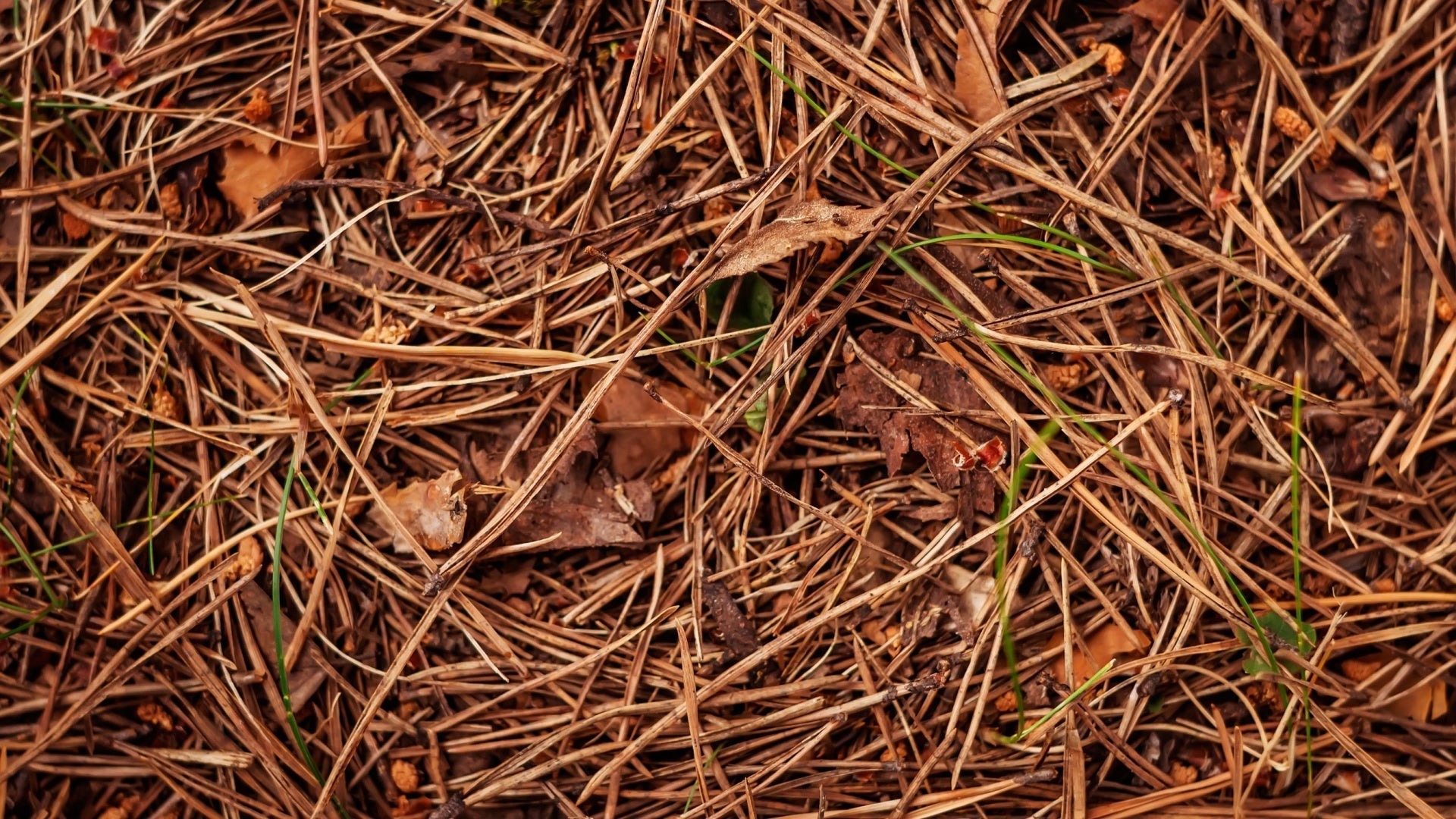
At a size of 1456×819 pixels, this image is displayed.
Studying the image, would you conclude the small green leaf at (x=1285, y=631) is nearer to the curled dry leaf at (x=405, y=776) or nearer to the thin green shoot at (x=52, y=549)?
the curled dry leaf at (x=405, y=776)

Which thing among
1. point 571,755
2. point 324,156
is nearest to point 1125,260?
point 571,755

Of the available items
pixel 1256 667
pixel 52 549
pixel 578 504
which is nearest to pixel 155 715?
pixel 52 549

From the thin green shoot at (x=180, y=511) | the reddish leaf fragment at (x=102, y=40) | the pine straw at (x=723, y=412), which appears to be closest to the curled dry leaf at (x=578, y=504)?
the pine straw at (x=723, y=412)

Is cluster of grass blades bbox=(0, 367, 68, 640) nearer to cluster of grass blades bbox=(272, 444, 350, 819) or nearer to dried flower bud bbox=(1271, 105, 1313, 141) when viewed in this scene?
cluster of grass blades bbox=(272, 444, 350, 819)

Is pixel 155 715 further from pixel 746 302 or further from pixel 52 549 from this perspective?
pixel 746 302

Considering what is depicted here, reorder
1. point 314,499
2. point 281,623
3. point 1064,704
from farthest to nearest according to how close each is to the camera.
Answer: point 281,623 < point 314,499 < point 1064,704

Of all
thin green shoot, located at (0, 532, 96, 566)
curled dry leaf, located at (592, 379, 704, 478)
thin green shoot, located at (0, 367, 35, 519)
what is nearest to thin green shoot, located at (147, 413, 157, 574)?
thin green shoot, located at (0, 532, 96, 566)

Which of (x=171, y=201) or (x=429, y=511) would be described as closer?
(x=429, y=511)
